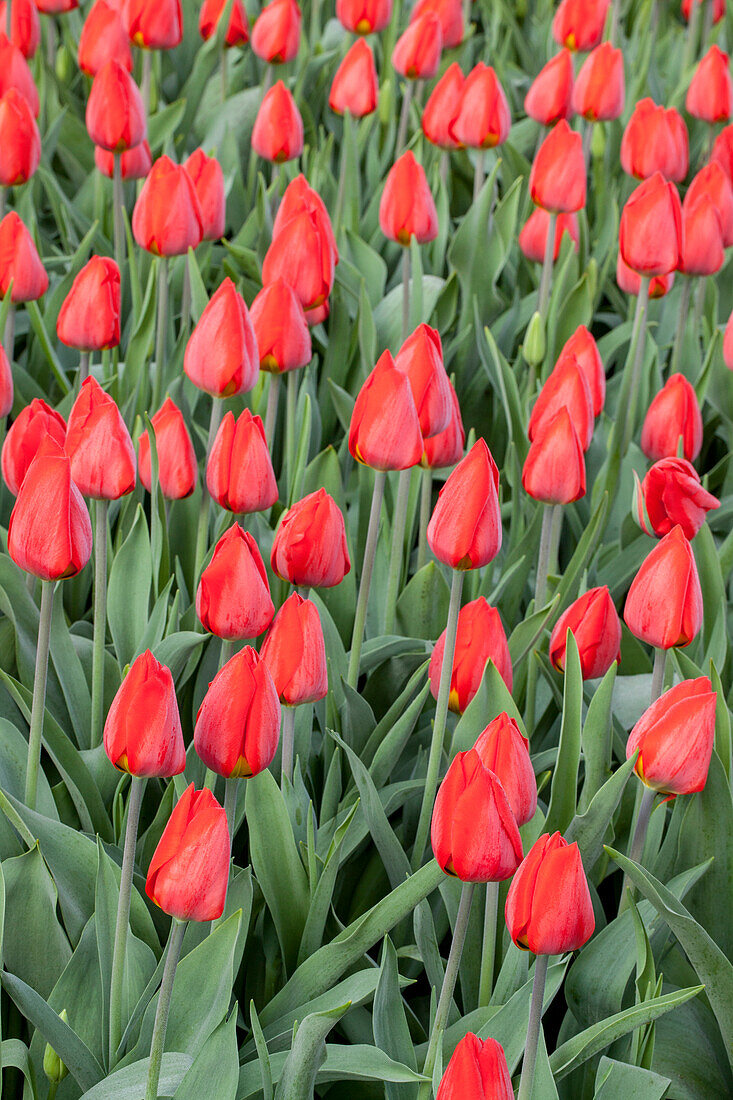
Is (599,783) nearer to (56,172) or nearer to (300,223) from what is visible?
(300,223)

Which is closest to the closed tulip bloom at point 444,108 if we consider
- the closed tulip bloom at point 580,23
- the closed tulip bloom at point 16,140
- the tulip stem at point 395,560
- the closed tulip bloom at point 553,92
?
the closed tulip bloom at point 553,92

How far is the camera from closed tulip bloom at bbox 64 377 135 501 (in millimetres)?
1037

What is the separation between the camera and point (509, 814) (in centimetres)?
76

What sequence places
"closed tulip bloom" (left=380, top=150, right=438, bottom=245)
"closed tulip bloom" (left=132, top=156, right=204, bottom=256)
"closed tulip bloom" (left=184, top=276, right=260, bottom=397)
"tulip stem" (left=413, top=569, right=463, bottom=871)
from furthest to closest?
"closed tulip bloom" (left=380, top=150, right=438, bottom=245), "closed tulip bloom" (left=132, top=156, right=204, bottom=256), "closed tulip bloom" (left=184, top=276, right=260, bottom=397), "tulip stem" (left=413, top=569, right=463, bottom=871)

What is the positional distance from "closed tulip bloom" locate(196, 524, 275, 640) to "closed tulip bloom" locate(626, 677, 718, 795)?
30 cm

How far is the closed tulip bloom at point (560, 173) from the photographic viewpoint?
1.66m

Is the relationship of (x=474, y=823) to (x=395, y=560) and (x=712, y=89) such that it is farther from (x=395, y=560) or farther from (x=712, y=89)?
(x=712, y=89)

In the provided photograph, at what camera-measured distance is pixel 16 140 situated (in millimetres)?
1608

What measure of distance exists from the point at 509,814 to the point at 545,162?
3.77 feet

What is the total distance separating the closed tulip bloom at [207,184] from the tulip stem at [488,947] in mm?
962

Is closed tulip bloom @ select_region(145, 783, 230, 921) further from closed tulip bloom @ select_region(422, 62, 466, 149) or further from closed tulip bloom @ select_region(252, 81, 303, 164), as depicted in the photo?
closed tulip bloom @ select_region(422, 62, 466, 149)

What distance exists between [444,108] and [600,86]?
0.88 ft

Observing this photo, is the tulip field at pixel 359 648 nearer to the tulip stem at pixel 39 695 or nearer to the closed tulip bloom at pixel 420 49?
the tulip stem at pixel 39 695

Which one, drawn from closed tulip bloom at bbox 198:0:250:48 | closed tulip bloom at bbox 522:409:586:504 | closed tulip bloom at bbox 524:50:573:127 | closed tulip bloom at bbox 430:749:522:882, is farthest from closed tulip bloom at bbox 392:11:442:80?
closed tulip bloom at bbox 430:749:522:882
